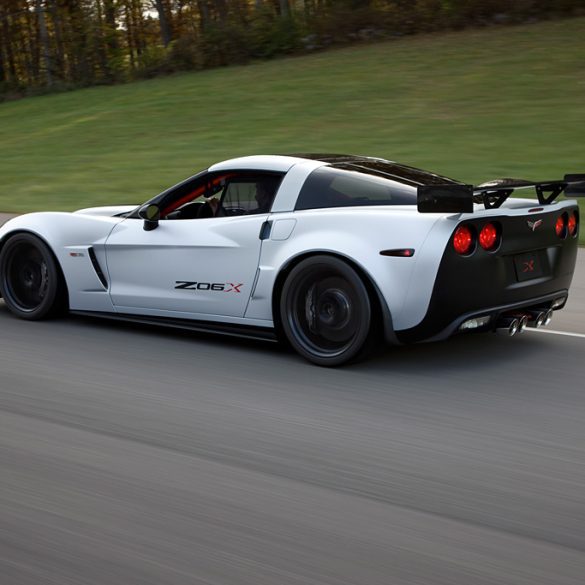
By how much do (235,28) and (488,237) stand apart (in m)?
26.2

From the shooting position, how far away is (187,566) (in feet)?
10.5

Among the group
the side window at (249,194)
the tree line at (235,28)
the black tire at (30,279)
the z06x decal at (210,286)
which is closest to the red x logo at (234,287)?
the z06x decal at (210,286)

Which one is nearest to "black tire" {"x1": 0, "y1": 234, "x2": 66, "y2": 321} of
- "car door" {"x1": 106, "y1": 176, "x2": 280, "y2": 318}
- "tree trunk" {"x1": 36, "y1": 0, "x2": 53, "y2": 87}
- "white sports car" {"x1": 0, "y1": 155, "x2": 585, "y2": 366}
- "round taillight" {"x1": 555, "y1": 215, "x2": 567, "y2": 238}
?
"white sports car" {"x1": 0, "y1": 155, "x2": 585, "y2": 366}

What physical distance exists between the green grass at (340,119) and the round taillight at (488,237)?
26.6ft

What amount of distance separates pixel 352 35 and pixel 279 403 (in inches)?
974

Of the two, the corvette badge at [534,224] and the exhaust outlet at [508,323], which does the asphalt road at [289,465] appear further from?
the corvette badge at [534,224]

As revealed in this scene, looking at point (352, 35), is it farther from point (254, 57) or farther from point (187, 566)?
point (187, 566)

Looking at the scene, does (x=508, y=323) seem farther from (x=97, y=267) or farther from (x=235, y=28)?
(x=235, y=28)

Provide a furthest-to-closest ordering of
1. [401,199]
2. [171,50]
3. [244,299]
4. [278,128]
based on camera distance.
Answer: [171,50] → [278,128] → [244,299] → [401,199]

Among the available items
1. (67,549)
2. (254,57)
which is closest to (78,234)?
(67,549)

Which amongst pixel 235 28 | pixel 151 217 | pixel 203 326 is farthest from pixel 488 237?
pixel 235 28

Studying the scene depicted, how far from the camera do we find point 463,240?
5.30 metres

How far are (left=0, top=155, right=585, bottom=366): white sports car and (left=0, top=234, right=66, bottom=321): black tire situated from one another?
27mm

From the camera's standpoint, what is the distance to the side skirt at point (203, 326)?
19.8 feet
